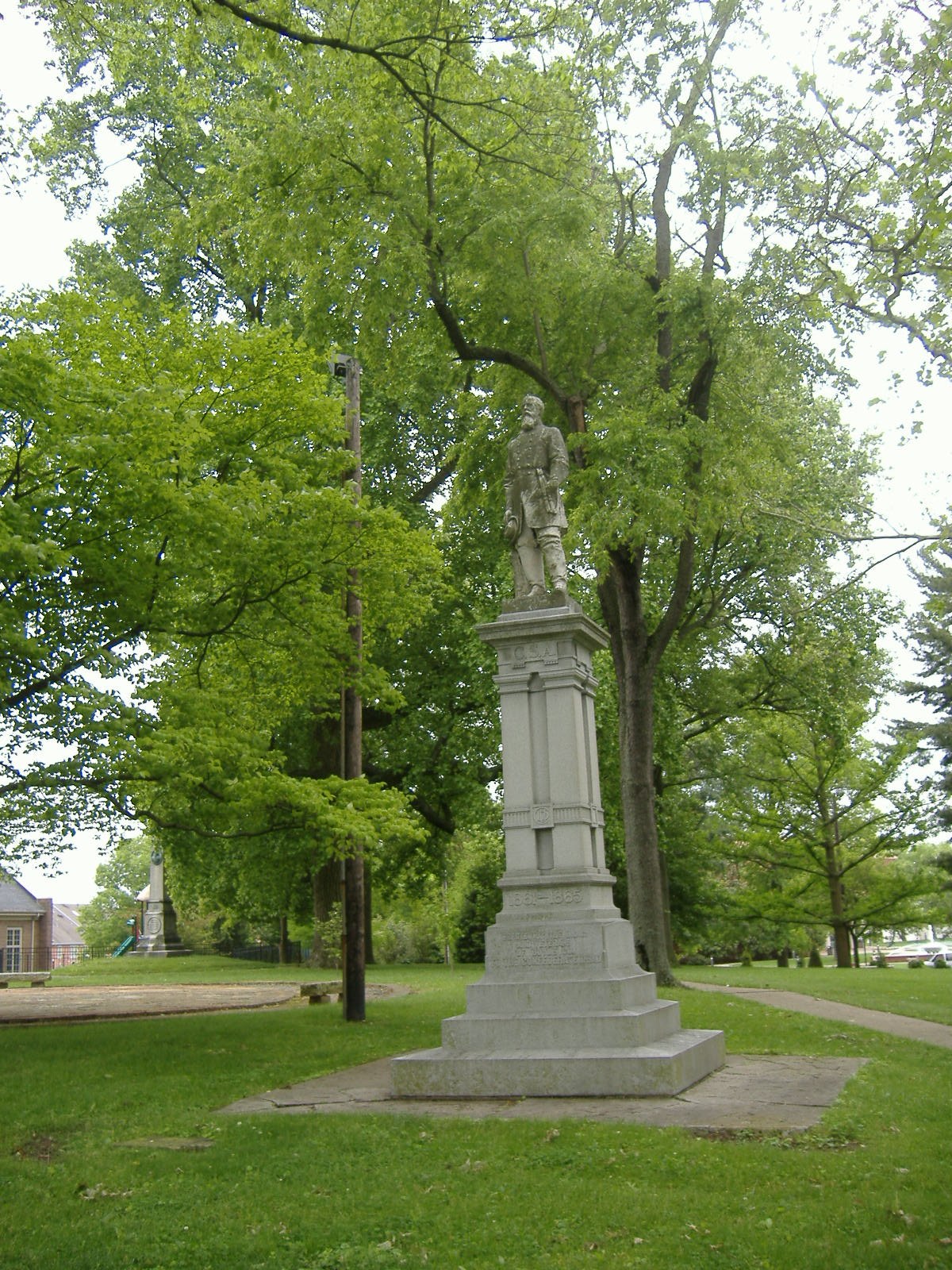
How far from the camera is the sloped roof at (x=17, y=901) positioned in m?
54.5

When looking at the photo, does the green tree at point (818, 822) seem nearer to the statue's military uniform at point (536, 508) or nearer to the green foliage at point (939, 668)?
the green foliage at point (939, 668)

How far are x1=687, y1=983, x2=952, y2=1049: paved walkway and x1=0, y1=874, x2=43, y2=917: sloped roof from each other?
43.1 metres

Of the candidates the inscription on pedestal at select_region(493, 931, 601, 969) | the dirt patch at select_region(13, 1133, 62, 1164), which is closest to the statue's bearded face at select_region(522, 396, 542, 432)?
the inscription on pedestal at select_region(493, 931, 601, 969)

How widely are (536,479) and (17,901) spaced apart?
169ft

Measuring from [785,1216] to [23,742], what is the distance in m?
10.3

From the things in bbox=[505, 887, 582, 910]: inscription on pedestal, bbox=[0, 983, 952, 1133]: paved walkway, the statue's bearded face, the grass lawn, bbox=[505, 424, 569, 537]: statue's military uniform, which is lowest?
bbox=[0, 983, 952, 1133]: paved walkway

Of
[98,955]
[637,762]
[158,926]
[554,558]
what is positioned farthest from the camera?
[98,955]

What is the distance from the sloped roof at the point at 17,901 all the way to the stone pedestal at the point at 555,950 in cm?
5028

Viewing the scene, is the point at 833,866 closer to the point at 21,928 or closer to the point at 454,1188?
the point at 454,1188

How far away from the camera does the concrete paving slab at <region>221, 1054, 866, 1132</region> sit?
755 centimetres

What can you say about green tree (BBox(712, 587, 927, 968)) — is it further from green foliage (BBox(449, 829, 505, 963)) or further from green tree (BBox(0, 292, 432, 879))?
green tree (BBox(0, 292, 432, 879))

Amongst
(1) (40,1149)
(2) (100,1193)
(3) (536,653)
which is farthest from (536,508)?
(2) (100,1193)

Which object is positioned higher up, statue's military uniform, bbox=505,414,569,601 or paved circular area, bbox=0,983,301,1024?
statue's military uniform, bbox=505,414,569,601

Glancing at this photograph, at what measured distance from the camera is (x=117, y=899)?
87.1 metres
